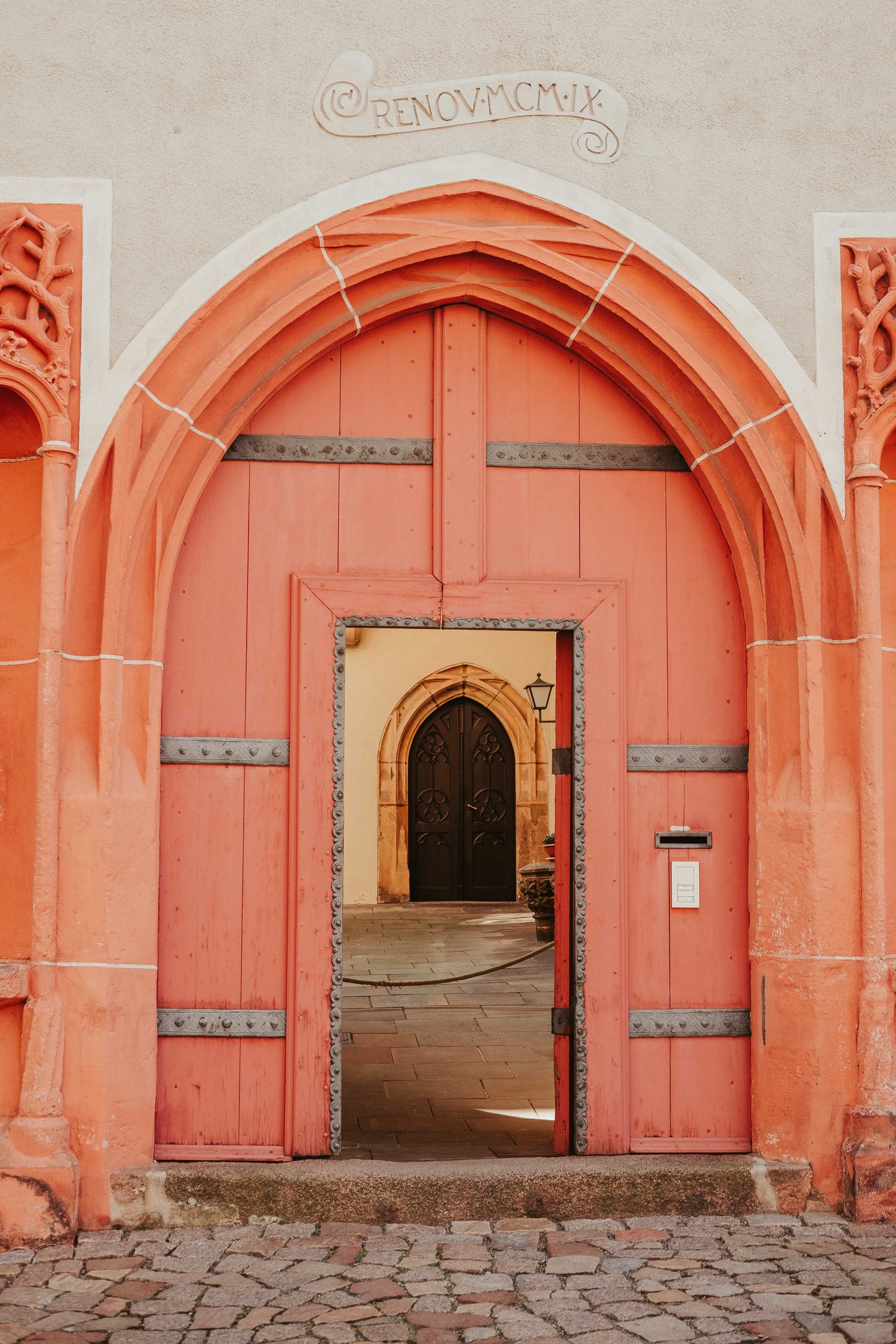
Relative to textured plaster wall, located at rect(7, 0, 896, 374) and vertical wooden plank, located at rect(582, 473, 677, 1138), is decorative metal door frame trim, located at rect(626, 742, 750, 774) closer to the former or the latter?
vertical wooden plank, located at rect(582, 473, 677, 1138)

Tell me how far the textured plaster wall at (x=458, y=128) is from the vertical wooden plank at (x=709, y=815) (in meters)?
0.77

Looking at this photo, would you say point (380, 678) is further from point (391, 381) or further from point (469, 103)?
point (469, 103)

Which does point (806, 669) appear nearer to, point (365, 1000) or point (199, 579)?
point (199, 579)

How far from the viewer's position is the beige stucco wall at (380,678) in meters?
15.6

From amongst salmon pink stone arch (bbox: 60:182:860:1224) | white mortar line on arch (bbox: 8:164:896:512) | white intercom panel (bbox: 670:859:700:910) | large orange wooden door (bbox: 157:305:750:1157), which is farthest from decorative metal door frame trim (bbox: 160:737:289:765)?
white intercom panel (bbox: 670:859:700:910)

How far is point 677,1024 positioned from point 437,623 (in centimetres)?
161

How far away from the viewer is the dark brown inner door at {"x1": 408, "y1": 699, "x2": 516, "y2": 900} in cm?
1590

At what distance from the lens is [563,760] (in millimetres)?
4656

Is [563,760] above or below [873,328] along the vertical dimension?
below

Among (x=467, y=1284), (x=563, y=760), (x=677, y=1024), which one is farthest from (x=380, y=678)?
(x=467, y=1284)

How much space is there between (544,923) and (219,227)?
348 inches

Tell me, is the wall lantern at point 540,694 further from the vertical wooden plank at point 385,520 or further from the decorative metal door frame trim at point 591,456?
the vertical wooden plank at point 385,520

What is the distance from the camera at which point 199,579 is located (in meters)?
4.44

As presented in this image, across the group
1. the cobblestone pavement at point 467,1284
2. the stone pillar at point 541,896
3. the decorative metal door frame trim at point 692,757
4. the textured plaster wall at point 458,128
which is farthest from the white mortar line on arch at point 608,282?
the stone pillar at point 541,896
